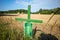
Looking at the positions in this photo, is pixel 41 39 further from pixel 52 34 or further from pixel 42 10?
pixel 42 10

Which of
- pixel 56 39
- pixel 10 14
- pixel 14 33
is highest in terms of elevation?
pixel 10 14

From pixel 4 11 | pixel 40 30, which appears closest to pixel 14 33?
pixel 40 30

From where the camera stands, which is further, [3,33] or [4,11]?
[4,11]

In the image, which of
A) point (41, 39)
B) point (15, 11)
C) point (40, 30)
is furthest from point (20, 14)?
point (41, 39)

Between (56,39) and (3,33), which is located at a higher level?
(3,33)

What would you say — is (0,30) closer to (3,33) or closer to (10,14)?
(3,33)

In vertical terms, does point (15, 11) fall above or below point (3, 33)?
above

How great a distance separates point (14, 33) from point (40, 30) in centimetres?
61

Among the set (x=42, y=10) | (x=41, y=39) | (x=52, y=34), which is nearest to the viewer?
(x=41, y=39)

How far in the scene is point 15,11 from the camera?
8.00ft

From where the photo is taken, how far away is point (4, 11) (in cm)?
243

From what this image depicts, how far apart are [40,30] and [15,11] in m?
0.51

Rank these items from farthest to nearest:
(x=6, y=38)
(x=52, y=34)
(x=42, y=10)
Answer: (x=42, y=10) < (x=52, y=34) < (x=6, y=38)

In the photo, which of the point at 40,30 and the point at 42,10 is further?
the point at 42,10
